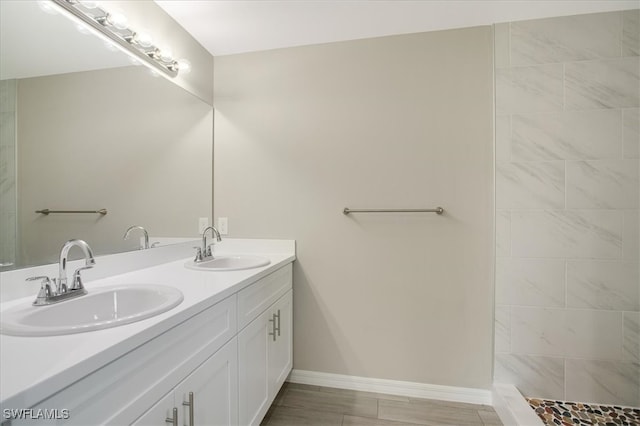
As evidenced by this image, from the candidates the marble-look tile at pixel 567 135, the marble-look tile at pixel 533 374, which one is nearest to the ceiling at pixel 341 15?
the marble-look tile at pixel 567 135

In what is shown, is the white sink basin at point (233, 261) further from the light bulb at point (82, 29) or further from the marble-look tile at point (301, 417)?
the light bulb at point (82, 29)

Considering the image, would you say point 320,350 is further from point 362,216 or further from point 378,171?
point 378,171

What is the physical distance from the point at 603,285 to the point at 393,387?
1.32m

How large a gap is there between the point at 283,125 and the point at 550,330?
203 cm

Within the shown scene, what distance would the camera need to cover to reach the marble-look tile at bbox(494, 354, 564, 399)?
158 centimetres

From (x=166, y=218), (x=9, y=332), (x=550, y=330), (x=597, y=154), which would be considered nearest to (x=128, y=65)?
(x=166, y=218)

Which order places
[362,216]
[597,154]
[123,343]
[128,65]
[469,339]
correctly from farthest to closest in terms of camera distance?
[362,216] < [469,339] < [597,154] < [128,65] < [123,343]

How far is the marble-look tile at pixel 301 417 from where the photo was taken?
1487 millimetres

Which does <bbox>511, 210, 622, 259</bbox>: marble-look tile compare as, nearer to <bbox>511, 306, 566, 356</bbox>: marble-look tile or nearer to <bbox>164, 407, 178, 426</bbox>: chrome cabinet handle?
<bbox>511, 306, 566, 356</bbox>: marble-look tile

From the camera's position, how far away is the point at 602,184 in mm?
1530

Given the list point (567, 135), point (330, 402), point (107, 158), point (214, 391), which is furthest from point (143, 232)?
point (567, 135)

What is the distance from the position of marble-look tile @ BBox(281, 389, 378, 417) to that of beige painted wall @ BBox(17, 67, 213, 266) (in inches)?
47.6

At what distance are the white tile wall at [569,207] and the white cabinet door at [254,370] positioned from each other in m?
1.34

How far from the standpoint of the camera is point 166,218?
1.63 metres
